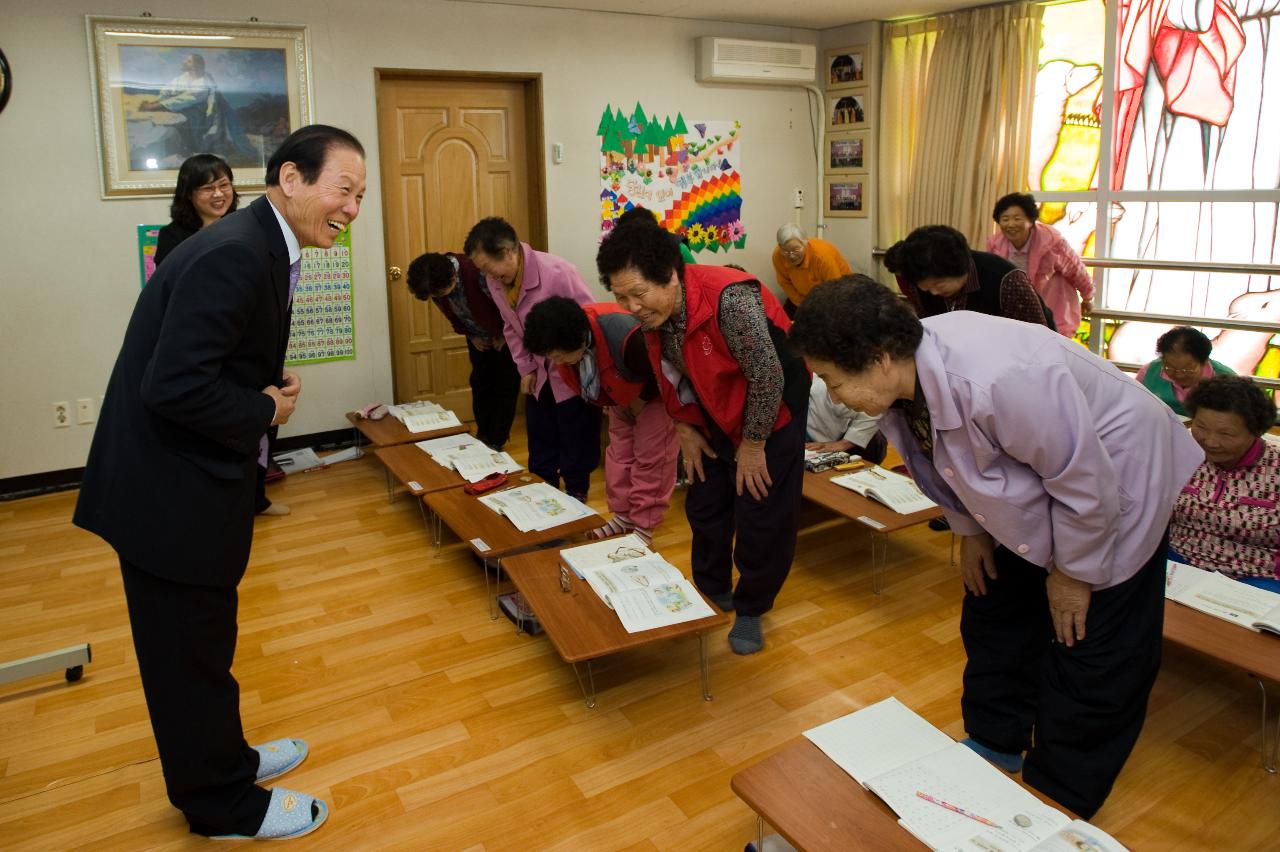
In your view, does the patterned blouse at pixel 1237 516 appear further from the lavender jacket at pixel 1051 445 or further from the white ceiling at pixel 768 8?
the white ceiling at pixel 768 8

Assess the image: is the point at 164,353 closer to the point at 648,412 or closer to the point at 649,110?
the point at 648,412

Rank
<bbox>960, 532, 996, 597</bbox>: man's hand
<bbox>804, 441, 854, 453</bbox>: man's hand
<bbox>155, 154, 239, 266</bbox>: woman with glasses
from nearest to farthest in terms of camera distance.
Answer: <bbox>960, 532, 996, 597</bbox>: man's hand
<bbox>155, 154, 239, 266</bbox>: woman with glasses
<bbox>804, 441, 854, 453</bbox>: man's hand

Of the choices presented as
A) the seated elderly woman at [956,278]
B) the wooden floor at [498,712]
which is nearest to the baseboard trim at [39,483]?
the wooden floor at [498,712]

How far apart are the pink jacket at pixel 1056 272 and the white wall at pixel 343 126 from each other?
2038 mm

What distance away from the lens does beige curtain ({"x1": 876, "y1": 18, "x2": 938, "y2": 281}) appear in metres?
6.23

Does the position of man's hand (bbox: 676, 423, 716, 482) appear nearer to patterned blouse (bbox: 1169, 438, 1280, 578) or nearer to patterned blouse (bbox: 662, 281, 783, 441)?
patterned blouse (bbox: 662, 281, 783, 441)

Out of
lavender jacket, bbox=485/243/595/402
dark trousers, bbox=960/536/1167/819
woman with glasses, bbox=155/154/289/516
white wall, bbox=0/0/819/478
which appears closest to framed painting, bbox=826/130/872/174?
white wall, bbox=0/0/819/478

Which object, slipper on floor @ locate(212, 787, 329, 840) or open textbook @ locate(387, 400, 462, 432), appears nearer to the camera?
slipper on floor @ locate(212, 787, 329, 840)

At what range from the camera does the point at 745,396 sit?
2.55 metres

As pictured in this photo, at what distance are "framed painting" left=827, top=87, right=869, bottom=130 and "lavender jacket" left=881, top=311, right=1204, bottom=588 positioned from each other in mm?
5335

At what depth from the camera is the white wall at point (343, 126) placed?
4.28 meters

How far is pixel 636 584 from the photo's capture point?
2.68m

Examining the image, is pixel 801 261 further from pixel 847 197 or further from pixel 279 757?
pixel 279 757

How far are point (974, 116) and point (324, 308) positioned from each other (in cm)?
427
